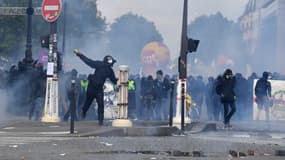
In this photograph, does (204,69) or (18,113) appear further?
(204,69)

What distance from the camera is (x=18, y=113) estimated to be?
86.1ft

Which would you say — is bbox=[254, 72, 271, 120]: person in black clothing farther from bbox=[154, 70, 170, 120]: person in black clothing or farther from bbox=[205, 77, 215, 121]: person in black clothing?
bbox=[154, 70, 170, 120]: person in black clothing

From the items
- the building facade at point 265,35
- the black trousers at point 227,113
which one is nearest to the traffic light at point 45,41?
the black trousers at point 227,113

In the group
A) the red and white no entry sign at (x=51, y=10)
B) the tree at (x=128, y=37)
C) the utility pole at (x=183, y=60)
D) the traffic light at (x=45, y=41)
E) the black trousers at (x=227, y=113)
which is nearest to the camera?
the utility pole at (x=183, y=60)

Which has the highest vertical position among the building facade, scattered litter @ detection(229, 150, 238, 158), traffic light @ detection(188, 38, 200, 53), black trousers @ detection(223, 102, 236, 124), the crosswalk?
the building facade

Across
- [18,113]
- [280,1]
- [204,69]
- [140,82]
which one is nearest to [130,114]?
[140,82]

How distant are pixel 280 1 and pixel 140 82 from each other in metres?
5.45

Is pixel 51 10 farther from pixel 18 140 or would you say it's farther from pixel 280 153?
pixel 280 153

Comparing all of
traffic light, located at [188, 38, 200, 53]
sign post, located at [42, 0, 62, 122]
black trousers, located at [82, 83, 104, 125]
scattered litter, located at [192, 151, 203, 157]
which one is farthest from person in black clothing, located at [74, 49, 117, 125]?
scattered litter, located at [192, 151, 203, 157]

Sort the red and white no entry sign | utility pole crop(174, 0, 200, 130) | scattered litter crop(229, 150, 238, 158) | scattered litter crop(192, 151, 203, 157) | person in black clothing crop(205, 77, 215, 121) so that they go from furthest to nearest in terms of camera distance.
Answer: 1. person in black clothing crop(205, 77, 215, 121)
2. the red and white no entry sign
3. utility pole crop(174, 0, 200, 130)
4. scattered litter crop(192, 151, 203, 157)
5. scattered litter crop(229, 150, 238, 158)

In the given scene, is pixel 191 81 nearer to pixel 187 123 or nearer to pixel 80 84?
pixel 80 84

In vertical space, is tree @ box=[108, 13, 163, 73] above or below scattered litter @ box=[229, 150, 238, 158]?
above

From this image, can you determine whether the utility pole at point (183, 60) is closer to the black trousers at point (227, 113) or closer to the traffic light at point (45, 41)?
the black trousers at point (227, 113)

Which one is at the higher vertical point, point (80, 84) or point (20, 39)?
point (20, 39)
